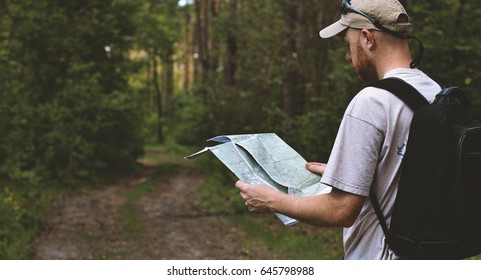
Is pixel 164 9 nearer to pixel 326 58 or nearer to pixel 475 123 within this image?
pixel 326 58

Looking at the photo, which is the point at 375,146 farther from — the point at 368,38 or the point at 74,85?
the point at 74,85

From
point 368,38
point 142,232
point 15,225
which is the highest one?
point 368,38

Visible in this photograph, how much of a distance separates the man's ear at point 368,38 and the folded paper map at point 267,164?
2.04ft

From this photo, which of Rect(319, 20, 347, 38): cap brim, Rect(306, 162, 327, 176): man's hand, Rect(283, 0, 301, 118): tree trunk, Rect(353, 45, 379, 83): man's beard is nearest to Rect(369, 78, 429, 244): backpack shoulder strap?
Rect(353, 45, 379, 83): man's beard

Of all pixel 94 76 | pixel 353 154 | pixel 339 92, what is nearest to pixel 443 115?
pixel 353 154

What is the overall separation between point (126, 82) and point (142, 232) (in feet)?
28.3

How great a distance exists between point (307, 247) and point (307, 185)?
7.26 m

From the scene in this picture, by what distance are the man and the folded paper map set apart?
10cm

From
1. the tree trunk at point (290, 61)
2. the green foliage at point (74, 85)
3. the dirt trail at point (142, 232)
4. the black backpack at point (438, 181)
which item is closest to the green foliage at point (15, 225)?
the dirt trail at point (142, 232)

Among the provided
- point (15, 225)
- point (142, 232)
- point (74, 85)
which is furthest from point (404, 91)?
point (74, 85)

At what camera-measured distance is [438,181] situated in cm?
204

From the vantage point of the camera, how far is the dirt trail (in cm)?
943

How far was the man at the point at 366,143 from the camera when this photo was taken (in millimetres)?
2086

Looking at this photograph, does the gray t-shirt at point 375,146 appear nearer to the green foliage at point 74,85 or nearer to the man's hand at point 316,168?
the man's hand at point 316,168
